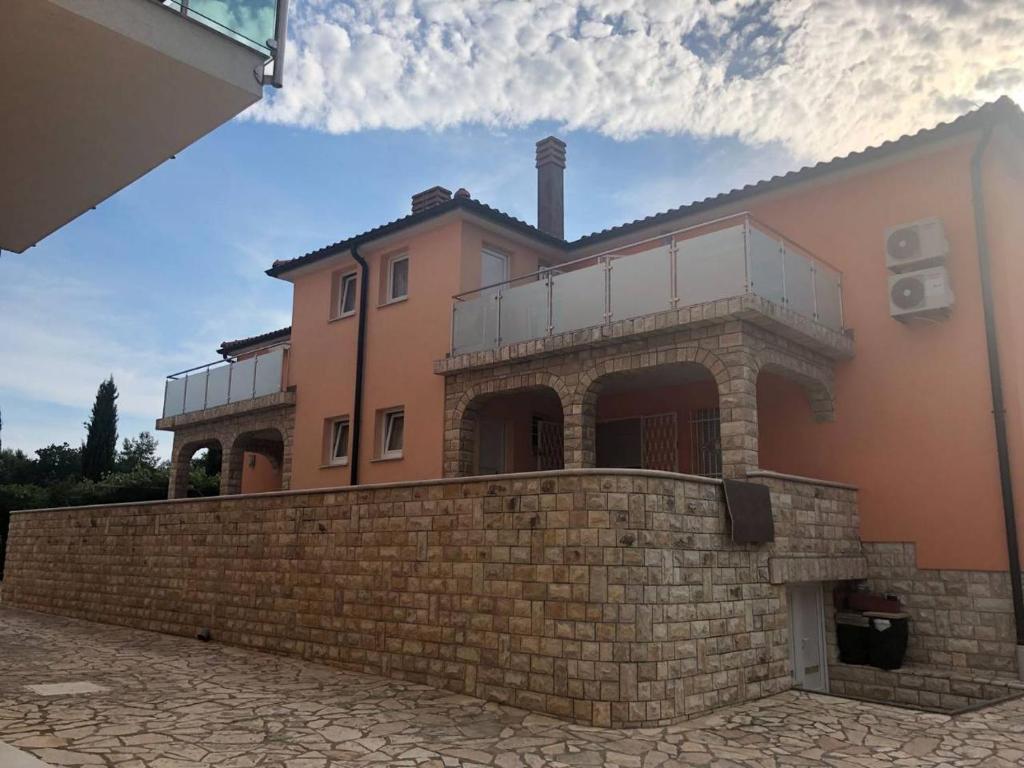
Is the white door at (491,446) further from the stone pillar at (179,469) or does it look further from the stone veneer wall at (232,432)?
the stone pillar at (179,469)

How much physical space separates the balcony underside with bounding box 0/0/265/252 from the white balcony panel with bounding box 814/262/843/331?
8587 mm

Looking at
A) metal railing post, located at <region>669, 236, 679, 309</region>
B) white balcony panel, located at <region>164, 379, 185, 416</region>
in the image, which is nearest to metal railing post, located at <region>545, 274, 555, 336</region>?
metal railing post, located at <region>669, 236, 679, 309</region>

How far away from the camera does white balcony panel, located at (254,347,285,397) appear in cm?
1694

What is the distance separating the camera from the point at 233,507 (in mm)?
12516

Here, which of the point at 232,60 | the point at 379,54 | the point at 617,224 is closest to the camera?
the point at 232,60

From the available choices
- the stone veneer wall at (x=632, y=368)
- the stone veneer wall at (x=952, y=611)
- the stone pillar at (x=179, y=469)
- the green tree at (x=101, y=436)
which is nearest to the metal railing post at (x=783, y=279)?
the stone veneer wall at (x=632, y=368)

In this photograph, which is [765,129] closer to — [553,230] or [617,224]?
[617,224]

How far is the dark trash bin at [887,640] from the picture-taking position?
10273 millimetres

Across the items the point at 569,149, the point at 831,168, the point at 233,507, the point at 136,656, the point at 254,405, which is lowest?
the point at 136,656

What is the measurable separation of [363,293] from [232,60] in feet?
33.4

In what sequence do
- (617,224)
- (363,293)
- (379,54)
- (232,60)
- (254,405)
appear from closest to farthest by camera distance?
(232,60)
(379,54)
(617,224)
(363,293)
(254,405)

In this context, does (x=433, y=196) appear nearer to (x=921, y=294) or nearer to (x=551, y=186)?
(x=551, y=186)

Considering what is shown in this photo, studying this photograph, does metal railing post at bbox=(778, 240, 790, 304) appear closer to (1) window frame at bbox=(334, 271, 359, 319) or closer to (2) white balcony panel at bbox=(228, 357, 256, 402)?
(1) window frame at bbox=(334, 271, 359, 319)

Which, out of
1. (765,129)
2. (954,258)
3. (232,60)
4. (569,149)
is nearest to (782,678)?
(954,258)
